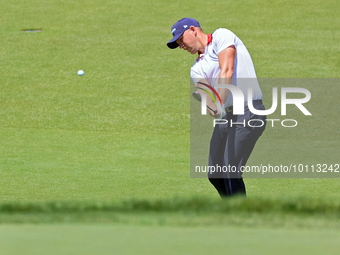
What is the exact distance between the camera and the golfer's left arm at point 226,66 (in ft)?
12.0

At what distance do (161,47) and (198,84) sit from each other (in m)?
9.50

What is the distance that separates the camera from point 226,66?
3705mm

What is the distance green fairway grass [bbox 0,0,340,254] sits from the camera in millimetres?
2100

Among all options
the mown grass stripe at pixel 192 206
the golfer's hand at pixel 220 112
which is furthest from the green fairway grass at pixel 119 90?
the mown grass stripe at pixel 192 206

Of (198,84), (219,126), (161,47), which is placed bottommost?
(219,126)

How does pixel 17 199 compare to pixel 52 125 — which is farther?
pixel 52 125

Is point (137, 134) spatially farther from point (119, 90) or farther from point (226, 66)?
point (226, 66)

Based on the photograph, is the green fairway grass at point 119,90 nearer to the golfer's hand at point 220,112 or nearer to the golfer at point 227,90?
the golfer at point 227,90

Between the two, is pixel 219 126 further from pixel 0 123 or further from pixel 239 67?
pixel 0 123

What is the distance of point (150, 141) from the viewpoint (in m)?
7.58

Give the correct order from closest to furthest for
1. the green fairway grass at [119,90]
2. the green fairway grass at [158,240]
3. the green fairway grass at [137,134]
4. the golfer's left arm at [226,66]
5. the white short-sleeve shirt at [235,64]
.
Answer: the green fairway grass at [158,240]
the green fairway grass at [137,134]
the golfer's left arm at [226,66]
the white short-sleeve shirt at [235,64]
the green fairway grass at [119,90]

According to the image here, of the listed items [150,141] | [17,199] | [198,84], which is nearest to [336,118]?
[150,141]

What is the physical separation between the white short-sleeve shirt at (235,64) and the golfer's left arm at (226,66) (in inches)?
1.4

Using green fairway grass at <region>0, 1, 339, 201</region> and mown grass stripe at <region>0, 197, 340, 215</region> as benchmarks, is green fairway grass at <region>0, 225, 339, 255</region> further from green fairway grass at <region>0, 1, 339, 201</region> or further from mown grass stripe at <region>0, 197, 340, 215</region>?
green fairway grass at <region>0, 1, 339, 201</region>
